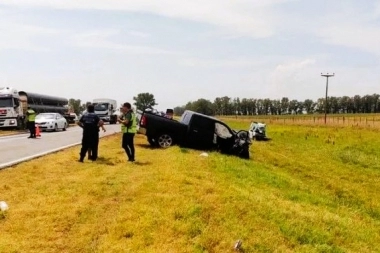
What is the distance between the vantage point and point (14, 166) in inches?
498

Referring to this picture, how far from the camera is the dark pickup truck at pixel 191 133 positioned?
749 inches

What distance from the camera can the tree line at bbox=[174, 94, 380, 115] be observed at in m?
174

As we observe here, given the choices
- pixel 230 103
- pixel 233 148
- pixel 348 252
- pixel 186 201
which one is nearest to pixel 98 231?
pixel 186 201

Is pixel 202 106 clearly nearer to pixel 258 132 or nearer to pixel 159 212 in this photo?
pixel 258 132

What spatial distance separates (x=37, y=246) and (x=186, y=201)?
Result: 299 centimetres

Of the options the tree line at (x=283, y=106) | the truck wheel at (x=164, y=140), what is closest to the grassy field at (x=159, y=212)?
the truck wheel at (x=164, y=140)

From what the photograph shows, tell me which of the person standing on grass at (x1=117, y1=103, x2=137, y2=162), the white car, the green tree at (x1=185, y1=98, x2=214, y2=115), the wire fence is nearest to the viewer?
the person standing on grass at (x1=117, y1=103, x2=137, y2=162)

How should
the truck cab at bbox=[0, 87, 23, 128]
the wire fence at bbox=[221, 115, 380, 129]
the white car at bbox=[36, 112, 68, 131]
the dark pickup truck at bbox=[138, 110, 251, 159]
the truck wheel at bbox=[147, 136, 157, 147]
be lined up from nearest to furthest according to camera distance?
the dark pickup truck at bbox=[138, 110, 251, 159] → the truck wheel at bbox=[147, 136, 157, 147] → the white car at bbox=[36, 112, 68, 131] → the truck cab at bbox=[0, 87, 23, 128] → the wire fence at bbox=[221, 115, 380, 129]

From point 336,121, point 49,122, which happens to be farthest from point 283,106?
point 49,122

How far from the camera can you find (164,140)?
1905 cm

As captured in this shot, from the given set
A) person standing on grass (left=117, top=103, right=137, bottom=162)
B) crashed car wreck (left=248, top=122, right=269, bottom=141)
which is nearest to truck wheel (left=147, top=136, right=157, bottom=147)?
person standing on grass (left=117, top=103, right=137, bottom=162)

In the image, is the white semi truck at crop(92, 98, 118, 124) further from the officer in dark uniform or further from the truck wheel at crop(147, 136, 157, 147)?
the officer in dark uniform

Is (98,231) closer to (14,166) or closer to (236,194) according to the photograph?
(236,194)

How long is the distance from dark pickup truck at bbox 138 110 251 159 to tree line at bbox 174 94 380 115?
478 ft
